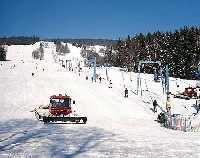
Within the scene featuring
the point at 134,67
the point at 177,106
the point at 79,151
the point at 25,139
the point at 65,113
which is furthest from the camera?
the point at 134,67

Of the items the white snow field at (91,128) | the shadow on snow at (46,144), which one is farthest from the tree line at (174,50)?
the shadow on snow at (46,144)

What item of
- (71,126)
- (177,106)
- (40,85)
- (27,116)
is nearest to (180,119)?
(71,126)

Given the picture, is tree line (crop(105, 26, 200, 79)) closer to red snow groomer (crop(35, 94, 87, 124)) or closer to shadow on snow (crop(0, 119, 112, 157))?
red snow groomer (crop(35, 94, 87, 124))

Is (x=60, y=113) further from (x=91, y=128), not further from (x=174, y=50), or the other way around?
(x=174, y=50)

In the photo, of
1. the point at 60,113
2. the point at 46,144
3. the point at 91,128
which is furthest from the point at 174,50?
the point at 46,144

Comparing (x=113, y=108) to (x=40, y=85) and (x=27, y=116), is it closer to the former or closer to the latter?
(x=27, y=116)

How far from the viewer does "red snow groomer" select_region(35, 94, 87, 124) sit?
33438 mm

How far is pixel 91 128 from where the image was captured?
102 ft

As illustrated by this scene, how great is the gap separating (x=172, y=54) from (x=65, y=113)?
232ft

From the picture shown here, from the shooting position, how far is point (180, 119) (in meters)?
33.2

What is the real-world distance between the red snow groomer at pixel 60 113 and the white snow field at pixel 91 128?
27.0 inches

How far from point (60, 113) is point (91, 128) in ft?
17.8

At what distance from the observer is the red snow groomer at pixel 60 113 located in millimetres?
33438

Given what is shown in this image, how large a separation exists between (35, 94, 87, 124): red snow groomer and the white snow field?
0.69 m
